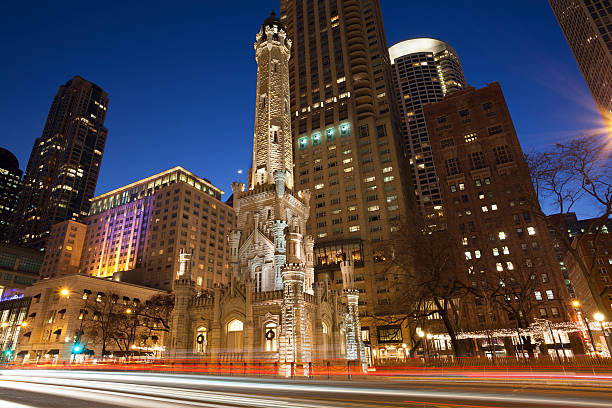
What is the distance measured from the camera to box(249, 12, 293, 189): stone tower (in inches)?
1810

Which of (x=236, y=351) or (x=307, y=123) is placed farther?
(x=307, y=123)

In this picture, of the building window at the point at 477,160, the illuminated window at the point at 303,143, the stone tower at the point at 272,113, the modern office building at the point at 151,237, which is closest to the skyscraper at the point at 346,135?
the illuminated window at the point at 303,143

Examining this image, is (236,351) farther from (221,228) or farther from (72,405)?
(221,228)

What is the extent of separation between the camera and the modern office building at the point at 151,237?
125 metres

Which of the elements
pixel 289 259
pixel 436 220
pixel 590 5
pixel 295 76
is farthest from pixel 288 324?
pixel 590 5

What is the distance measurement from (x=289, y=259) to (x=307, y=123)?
91515 millimetres

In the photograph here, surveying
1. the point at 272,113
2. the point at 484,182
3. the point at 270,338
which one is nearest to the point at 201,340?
the point at 270,338

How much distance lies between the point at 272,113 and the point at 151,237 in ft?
329

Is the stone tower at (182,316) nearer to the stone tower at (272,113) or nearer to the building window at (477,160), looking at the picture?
the stone tower at (272,113)

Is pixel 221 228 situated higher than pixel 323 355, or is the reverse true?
pixel 221 228

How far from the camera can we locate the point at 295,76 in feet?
422

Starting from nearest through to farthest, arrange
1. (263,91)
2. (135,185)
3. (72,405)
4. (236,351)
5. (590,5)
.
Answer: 1. (72,405)
2. (236,351)
3. (263,91)
4. (590,5)
5. (135,185)

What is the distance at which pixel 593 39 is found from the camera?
377 feet

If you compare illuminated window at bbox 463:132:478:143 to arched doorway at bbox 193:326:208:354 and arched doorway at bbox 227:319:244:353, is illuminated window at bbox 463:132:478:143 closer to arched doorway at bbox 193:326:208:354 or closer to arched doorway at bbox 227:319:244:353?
arched doorway at bbox 227:319:244:353
